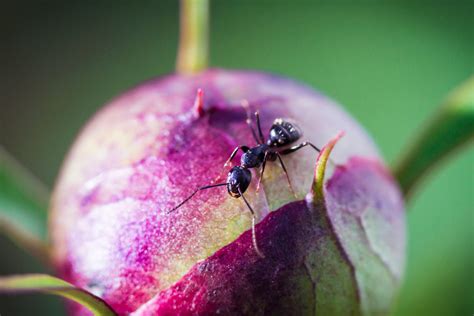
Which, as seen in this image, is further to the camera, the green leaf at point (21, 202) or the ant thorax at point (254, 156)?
the green leaf at point (21, 202)

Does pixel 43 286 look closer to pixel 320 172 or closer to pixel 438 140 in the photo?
pixel 320 172

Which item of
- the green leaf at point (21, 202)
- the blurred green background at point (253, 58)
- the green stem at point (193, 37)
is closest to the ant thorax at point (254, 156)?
the green stem at point (193, 37)

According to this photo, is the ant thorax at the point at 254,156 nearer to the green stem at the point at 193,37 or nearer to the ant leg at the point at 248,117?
the ant leg at the point at 248,117

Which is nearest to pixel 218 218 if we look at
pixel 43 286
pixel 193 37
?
pixel 43 286

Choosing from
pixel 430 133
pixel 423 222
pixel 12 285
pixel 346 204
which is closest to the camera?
pixel 12 285

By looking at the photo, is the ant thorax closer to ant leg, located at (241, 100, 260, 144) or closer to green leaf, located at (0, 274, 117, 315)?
ant leg, located at (241, 100, 260, 144)

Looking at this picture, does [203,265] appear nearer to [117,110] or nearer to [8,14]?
[117,110]

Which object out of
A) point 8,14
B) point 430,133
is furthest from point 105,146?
point 8,14
